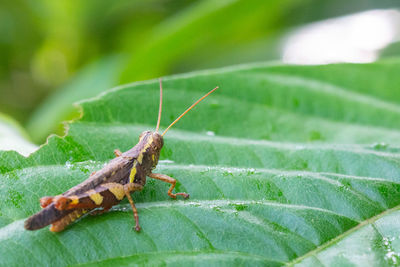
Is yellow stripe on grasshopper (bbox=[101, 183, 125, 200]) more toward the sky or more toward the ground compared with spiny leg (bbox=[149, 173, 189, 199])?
more toward the ground

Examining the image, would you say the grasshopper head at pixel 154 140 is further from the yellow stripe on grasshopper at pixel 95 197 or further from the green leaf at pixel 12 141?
the green leaf at pixel 12 141

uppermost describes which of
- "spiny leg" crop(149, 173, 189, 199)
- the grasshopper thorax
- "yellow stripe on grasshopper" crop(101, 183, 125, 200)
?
the grasshopper thorax

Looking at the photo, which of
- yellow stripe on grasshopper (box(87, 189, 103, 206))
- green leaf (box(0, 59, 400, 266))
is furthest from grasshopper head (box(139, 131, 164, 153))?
yellow stripe on grasshopper (box(87, 189, 103, 206))

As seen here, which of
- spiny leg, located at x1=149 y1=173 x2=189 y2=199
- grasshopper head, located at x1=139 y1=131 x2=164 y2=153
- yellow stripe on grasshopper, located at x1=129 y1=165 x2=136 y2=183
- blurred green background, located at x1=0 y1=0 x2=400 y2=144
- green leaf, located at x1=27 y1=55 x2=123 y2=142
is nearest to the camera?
spiny leg, located at x1=149 y1=173 x2=189 y2=199

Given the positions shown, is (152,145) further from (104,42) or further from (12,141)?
(104,42)

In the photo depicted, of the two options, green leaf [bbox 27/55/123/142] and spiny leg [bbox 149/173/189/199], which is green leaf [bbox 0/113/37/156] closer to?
spiny leg [bbox 149/173/189/199]

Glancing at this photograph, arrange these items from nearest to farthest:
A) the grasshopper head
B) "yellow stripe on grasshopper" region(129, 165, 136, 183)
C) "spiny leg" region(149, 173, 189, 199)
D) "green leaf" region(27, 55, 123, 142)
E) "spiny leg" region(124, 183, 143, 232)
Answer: "spiny leg" region(124, 183, 143, 232) < "spiny leg" region(149, 173, 189, 199) < "yellow stripe on grasshopper" region(129, 165, 136, 183) < the grasshopper head < "green leaf" region(27, 55, 123, 142)
